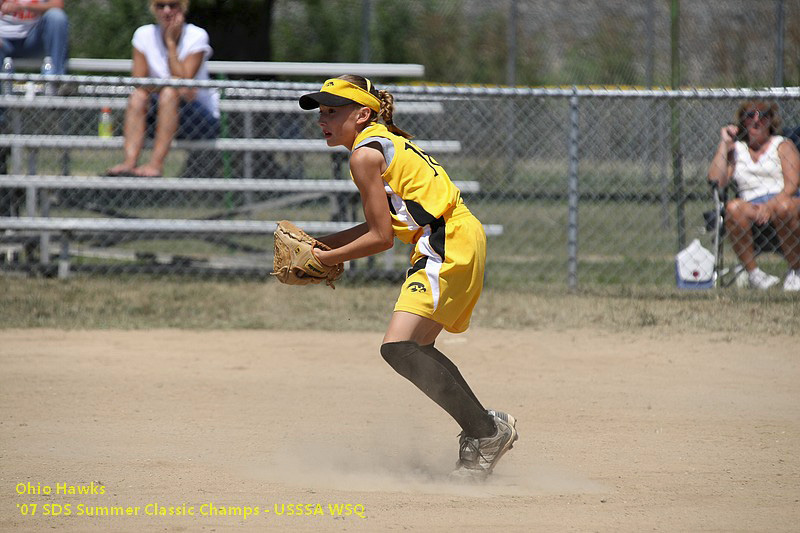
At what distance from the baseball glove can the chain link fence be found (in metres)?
4.14

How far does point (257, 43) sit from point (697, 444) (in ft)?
41.6

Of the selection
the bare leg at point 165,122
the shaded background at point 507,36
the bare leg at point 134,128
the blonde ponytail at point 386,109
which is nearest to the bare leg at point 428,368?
the blonde ponytail at point 386,109

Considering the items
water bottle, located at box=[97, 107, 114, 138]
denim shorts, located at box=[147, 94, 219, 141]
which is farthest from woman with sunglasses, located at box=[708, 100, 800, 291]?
water bottle, located at box=[97, 107, 114, 138]

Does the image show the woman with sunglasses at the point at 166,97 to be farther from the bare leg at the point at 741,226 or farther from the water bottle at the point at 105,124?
the bare leg at the point at 741,226

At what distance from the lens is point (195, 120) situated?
9.16 meters

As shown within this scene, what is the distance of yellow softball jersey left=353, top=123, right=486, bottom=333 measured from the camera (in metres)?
4.16

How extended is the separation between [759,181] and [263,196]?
5.17m

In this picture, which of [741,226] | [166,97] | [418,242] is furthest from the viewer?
[166,97]

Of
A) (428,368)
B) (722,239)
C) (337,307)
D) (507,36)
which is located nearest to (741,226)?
(722,239)

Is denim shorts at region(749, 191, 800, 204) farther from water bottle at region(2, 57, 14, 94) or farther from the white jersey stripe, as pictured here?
water bottle at region(2, 57, 14, 94)

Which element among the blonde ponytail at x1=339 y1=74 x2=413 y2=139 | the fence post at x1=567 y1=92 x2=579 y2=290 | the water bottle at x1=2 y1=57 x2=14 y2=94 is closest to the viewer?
the blonde ponytail at x1=339 y1=74 x2=413 y2=139

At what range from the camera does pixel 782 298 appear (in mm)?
8281

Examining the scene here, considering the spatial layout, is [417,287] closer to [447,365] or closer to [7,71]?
[447,365]

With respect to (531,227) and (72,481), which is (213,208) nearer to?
(531,227)
